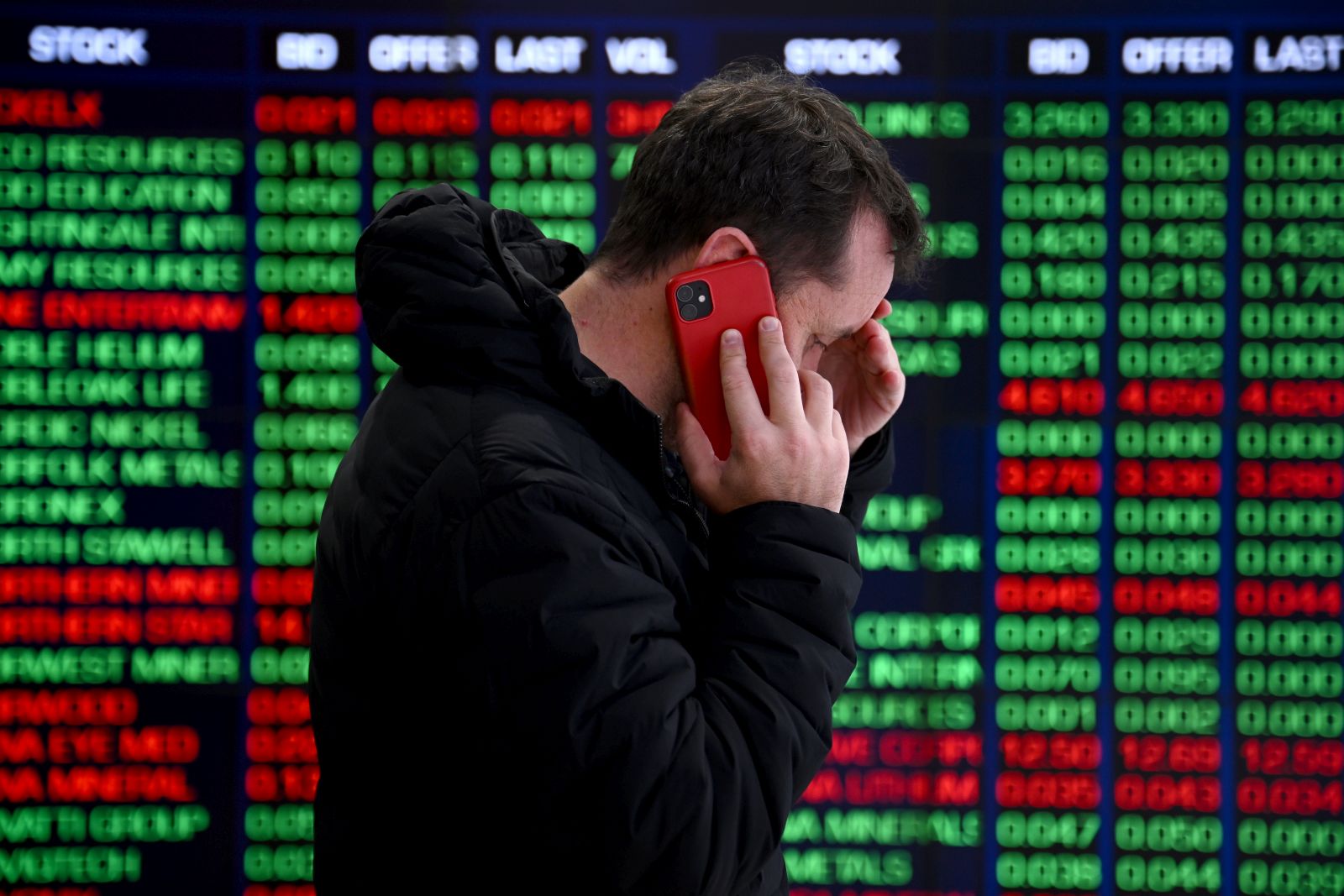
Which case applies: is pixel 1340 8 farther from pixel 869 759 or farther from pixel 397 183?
pixel 397 183

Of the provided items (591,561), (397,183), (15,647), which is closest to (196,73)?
(397,183)

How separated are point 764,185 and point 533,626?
465 mm

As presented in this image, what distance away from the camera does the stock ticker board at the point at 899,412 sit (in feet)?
6.40

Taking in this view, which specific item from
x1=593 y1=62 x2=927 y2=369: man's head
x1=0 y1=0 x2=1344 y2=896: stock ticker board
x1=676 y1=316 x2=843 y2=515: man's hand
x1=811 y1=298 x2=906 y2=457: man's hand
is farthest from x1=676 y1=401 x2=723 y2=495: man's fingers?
x1=0 y1=0 x2=1344 y2=896: stock ticker board

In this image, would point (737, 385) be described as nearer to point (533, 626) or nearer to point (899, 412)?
point (533, 626)

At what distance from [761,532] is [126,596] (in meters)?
1.52

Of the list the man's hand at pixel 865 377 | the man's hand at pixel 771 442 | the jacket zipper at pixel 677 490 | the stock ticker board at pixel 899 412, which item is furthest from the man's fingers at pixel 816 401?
the stock ticker board at pixel 899 412

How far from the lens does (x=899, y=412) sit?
198 centimetres

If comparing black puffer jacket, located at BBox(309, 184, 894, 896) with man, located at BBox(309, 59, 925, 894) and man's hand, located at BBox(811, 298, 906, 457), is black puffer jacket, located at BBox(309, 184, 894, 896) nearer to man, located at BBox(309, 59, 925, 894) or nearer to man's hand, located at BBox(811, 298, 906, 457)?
man, located at BBox(309, 59, 925, 894)

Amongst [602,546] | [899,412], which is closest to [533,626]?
[602,546]

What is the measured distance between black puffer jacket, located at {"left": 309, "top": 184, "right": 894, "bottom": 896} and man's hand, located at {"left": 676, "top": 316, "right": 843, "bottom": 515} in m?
0.03

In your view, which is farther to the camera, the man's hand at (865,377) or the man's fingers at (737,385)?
the man's hand at (865,377)

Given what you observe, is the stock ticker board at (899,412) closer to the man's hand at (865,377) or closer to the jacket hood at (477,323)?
the man's hand at (865,377)

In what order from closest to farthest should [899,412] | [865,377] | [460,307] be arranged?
[460,307]
[865,377]
[899,412]
